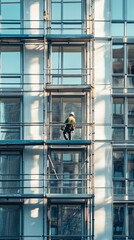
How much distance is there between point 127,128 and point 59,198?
3.36 meters

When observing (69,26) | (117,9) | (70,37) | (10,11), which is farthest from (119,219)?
(10,11)

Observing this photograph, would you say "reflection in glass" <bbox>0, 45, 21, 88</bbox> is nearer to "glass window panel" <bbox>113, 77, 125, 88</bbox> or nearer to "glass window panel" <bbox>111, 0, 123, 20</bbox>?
"glass window panel" <bbox>113, 77, 125, 88</bbox>

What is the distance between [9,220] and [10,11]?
723 cm

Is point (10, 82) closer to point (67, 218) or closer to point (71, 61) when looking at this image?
point (71, 61)

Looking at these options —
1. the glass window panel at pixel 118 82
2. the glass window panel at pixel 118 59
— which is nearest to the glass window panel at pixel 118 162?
the glass window panel at pixel 118 82

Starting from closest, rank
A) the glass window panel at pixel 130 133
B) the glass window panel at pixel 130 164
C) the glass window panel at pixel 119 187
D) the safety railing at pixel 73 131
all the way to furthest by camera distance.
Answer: the glass window panel at pixel 119 187, the safety railing at pixel 73 131, the glass window panel at pixel 130 164, the glass window panel at pixel 130 133

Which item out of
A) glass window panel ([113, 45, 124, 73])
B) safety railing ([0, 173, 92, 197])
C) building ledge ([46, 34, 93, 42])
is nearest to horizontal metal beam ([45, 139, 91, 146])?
safety railing ([0, 173, 92, 197])

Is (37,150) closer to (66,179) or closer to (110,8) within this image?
(66,179)

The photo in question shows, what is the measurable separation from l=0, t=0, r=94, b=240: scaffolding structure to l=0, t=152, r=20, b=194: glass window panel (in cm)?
3

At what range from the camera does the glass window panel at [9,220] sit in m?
23.3

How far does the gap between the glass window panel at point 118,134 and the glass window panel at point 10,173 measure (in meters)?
3.35

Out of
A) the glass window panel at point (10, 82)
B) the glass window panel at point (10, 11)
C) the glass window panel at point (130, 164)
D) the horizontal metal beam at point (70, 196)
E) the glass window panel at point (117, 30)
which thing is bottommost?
the horizontal metal beam at point (70, 196)

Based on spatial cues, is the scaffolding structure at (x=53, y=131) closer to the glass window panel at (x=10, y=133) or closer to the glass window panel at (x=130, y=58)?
the glass window panel at (x=10, y=133)

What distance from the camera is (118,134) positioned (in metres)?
23.7
